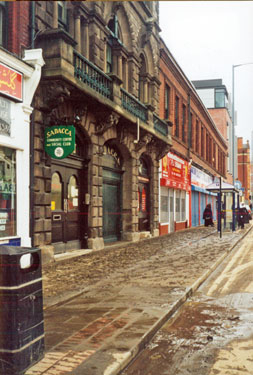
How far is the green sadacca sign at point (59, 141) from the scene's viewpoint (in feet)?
35.3

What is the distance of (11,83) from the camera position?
31.3ft

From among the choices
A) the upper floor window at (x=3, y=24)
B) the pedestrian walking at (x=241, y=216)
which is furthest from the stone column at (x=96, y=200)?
the pedestrian walking at (x=241, y=216)

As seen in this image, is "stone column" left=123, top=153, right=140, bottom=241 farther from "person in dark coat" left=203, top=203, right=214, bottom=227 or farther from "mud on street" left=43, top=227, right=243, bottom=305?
"person in dark coat" left=203, top=203, right=214, bottom=227

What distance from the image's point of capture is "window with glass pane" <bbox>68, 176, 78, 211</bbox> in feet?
43.1

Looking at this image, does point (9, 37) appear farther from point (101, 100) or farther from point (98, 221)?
point (98, 221)

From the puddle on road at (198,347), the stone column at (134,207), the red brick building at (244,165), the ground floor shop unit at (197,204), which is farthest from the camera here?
the red brick building at (244,165)

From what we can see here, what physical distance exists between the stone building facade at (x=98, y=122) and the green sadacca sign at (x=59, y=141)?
196mm

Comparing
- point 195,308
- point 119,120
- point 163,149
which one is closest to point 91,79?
point 119,120

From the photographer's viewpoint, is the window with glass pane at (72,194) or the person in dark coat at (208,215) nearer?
the window with glass pane at (72,194)

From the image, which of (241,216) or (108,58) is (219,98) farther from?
(108,58)

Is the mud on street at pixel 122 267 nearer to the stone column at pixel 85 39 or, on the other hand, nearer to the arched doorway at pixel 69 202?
the arched doorway at pixel 69 202

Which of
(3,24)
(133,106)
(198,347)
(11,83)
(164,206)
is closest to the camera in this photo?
(198,347)

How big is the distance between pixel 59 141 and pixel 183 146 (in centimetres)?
1987

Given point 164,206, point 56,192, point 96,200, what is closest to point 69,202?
point 56,192
